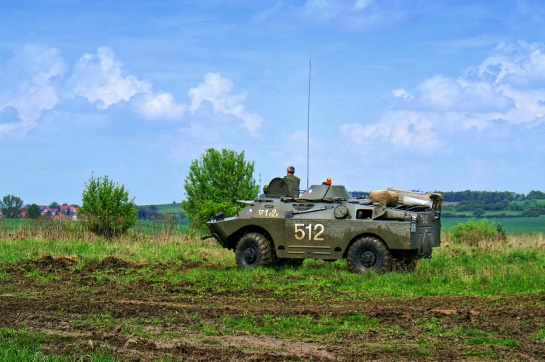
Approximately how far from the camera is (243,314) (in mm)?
12219

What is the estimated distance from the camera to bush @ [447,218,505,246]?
33.4 meters

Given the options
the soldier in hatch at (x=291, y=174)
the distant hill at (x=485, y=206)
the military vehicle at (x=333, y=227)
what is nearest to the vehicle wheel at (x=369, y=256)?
the military vehicle at (x=333, y=227)

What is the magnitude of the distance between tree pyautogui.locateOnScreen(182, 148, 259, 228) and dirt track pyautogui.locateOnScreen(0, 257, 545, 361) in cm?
2343

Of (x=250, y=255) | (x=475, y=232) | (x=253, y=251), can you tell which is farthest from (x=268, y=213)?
(x=475, y=232)

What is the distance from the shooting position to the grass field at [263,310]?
9578mm

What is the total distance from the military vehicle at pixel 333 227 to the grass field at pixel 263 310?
1.56ft

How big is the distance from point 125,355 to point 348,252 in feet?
31.3

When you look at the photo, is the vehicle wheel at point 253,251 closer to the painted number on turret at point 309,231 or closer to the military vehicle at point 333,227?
the military vehicle at point 333,227

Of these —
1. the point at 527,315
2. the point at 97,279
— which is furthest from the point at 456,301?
the point at 97,279

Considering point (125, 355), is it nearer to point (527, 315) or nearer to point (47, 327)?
point (47, 327)

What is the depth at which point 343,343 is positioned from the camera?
10023 millimetres

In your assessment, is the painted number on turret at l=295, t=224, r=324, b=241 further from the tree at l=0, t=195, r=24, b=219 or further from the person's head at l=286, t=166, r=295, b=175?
Answer: the tree at l=0, t=195, r=24, b=219

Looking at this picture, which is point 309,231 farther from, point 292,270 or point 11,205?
point 11,205

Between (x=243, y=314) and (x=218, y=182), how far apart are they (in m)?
28.1
